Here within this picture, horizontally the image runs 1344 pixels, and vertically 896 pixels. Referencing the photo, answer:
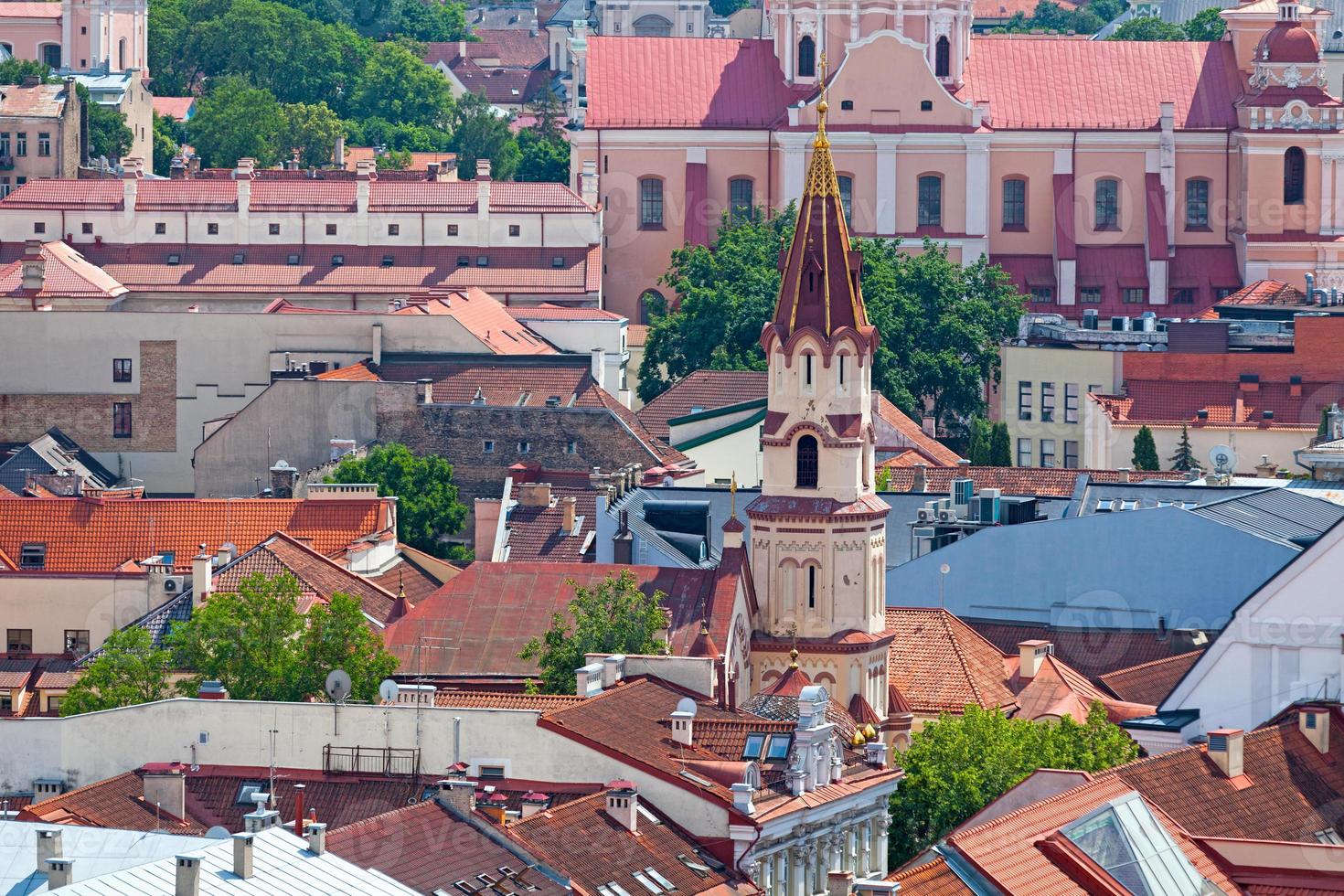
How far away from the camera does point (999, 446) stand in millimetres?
96125

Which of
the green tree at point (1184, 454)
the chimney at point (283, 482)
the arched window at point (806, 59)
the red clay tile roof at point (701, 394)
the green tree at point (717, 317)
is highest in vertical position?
the arched window at point (806, 59)

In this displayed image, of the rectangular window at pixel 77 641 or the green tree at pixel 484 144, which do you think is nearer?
the rectangular window at pixel 77 641

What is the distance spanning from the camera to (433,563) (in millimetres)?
76562

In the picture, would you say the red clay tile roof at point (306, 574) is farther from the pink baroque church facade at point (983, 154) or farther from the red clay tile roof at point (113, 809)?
the pink baroque church facade at point (983, 154)

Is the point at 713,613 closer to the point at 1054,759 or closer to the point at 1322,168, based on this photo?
the point at 1054,759

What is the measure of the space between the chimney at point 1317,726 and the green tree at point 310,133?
107789 millimetres

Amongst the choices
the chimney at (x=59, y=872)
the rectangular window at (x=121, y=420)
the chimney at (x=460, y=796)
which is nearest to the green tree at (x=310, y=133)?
the rectangular window at (x=121, y=420)

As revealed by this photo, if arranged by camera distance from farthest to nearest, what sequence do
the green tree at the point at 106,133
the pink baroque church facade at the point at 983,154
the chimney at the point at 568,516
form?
the green tree at the point at 106,133 < the pink baroque church facade at the point at 983,154 < the chimney at the point at 568,516

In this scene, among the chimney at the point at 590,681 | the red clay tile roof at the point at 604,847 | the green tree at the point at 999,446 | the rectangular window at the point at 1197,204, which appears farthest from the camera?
the rectangular window at the point at 1197,204

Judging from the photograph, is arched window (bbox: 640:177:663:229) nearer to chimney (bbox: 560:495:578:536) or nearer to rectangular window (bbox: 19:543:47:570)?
chimney (bbox: 560:495:578:536)

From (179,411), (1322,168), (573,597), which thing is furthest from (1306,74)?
(573,597)

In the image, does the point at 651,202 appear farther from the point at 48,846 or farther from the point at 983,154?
the point at 48,846

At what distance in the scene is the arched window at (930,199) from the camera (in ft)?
414

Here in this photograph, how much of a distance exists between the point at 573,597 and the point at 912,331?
152 ft
